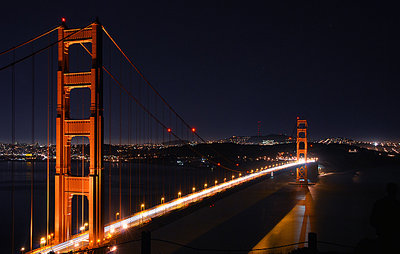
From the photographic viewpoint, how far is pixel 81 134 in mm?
11227

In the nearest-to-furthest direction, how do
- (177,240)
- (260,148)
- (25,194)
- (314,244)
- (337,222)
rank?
(314,244) < (177,240) < (337,222) < (25,194) < (260,148)

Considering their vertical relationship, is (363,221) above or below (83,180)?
below

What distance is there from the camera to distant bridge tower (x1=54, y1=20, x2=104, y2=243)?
1092 cm

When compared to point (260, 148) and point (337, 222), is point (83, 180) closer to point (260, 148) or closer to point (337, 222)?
point (337, 222)

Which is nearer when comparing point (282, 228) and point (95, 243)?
point (95, 243)

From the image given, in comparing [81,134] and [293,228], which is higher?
[81,134]

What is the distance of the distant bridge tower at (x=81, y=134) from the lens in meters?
10.9

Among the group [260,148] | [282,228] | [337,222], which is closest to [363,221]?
[337,222]

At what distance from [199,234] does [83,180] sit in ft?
35.6

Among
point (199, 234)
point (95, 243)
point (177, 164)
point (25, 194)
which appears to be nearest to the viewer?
point (95, 243)

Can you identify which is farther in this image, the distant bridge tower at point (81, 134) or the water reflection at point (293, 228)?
the water reflection at point (293, 228)

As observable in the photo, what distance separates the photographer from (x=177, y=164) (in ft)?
318

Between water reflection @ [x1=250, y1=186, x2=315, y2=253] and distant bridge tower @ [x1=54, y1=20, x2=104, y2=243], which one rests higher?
distant bridge tower @ [x1=54, y1=20, x2=104, y2=243]

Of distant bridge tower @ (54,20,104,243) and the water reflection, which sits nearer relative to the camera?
distant bridge tower @ (54,20,104,243)
